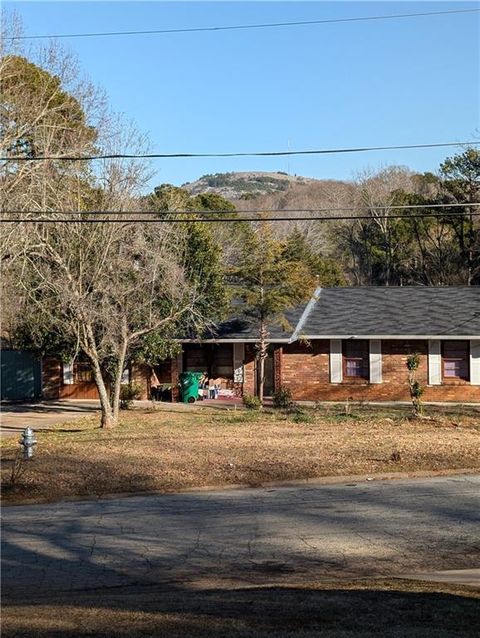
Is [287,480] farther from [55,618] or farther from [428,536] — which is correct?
[55,618]

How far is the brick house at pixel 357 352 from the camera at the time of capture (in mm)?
34062

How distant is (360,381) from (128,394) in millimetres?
9225

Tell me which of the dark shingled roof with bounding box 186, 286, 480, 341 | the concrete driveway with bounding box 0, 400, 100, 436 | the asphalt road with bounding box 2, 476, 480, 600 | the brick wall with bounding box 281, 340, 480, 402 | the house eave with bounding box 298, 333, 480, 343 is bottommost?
the asphalt road with bounding box 2, 476, 480, 600

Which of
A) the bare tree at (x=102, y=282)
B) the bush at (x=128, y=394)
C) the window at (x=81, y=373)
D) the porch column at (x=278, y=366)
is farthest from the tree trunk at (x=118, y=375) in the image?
the window at (x=81, y=373)

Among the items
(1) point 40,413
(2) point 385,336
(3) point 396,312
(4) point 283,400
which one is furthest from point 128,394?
(3) point 396,312

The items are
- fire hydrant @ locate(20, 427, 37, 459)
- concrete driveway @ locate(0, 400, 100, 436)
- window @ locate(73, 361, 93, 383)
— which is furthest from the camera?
window @ locate(73, 361, 93, 383)

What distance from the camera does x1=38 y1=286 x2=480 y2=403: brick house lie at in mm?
34125

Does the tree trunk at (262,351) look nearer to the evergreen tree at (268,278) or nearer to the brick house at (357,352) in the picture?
the evergreen tree at (268,278)

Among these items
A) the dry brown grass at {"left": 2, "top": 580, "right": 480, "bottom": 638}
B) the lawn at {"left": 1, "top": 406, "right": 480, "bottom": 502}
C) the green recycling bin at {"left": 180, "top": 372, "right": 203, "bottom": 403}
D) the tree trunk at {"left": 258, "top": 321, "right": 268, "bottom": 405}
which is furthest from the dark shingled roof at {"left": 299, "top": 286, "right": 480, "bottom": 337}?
the dry brown grass at {"left": 2, "top": 580, "right": 480, "bottom": 638}

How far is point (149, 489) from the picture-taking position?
16859mm

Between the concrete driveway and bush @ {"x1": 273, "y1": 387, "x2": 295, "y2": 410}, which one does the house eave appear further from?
the concrete driveway

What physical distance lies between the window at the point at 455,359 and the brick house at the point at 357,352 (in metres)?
0.04

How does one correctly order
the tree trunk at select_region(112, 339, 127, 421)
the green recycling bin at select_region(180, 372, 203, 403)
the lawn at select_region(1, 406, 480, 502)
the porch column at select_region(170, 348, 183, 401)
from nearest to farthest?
the lawn at select_region(1, 406, 480, 502) → the tree trunk at select_region(112, 339, 127, 421) → the green recycling bin at select_region(180, 372, 203, 403) → the porch column at select_region(170, 348, 183, 401)

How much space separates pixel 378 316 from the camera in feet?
120
